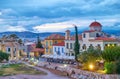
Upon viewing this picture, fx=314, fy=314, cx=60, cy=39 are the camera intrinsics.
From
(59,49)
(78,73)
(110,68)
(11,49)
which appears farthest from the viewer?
(11,49)

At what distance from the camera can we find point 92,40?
6372cm

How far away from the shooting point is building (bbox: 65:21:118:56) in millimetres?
61781

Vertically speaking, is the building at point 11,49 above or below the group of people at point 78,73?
above

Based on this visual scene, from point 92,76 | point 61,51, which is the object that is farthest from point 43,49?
point 92,76

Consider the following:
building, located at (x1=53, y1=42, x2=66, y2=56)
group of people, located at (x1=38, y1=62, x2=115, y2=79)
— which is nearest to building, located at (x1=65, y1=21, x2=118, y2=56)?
building, located at (x1=53, y1=42, x2=66, y2=56)

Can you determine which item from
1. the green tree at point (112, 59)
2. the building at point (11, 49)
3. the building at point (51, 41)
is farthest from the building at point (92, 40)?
the building at point (11, 49)

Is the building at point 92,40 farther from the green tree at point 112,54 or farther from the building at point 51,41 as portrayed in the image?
the green tree at point 112,54

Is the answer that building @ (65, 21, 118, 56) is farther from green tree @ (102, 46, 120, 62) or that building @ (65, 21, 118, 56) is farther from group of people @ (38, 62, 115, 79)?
green tree @ (102, 46, 120, 62)

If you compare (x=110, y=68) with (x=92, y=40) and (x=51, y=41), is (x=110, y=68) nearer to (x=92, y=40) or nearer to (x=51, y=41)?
(x=92, y=40)

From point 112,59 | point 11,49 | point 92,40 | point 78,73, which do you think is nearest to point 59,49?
point 92,40

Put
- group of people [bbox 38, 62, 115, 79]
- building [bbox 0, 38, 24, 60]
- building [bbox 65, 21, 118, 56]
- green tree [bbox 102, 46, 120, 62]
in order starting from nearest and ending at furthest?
→ group of people [bbox 38, 62, 115, 79] → green tree [bbox 102, 46, 120, 62] → building [bbox 65, 21, 118, 56] → building [bbox 0, 38, 24, 60]

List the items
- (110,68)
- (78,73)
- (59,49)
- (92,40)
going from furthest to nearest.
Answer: (59,49) < (92,40) < (78,73) < (110,68)

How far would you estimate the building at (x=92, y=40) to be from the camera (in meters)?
61.8

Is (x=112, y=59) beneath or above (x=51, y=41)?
beneath
